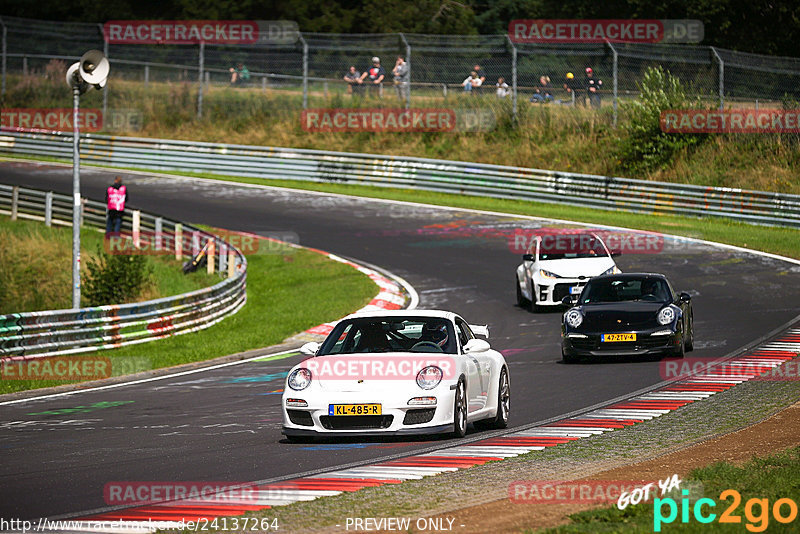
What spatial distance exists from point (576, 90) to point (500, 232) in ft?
31.8

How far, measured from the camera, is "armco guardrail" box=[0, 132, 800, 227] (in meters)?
34.1

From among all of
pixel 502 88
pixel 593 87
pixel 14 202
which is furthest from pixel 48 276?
pixel 593 87

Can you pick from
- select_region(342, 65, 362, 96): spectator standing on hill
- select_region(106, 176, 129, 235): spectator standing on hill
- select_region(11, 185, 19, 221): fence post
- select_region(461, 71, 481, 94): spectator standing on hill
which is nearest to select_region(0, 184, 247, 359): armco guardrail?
select_region(106, 176, 129, 235): spectator standing on hill

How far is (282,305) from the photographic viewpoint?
25047 millimetres

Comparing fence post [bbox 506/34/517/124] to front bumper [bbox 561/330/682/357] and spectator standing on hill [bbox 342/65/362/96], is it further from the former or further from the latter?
front bumper [bbox 561/330/682/357]

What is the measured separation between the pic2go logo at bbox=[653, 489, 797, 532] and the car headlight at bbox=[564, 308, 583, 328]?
9089mm

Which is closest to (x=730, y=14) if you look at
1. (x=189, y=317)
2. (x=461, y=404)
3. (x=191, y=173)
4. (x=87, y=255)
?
(x=191, y=173)

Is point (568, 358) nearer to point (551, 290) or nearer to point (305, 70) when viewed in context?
point (551, 290)

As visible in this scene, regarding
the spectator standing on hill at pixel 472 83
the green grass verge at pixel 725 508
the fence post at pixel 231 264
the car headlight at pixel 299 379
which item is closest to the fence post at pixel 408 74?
the spectator standing on hill at pixel 472 83

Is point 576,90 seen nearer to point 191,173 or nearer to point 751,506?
point 191,173

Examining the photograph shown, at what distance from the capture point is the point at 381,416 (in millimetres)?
10734

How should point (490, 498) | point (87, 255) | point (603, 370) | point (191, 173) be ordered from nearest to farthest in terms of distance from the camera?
point (490, 498) < point (603, 370) < point (87, 255) < point (191, 173)

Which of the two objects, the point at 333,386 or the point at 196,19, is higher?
the point at 196,19

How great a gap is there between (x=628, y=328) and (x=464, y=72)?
24058 millimetres
